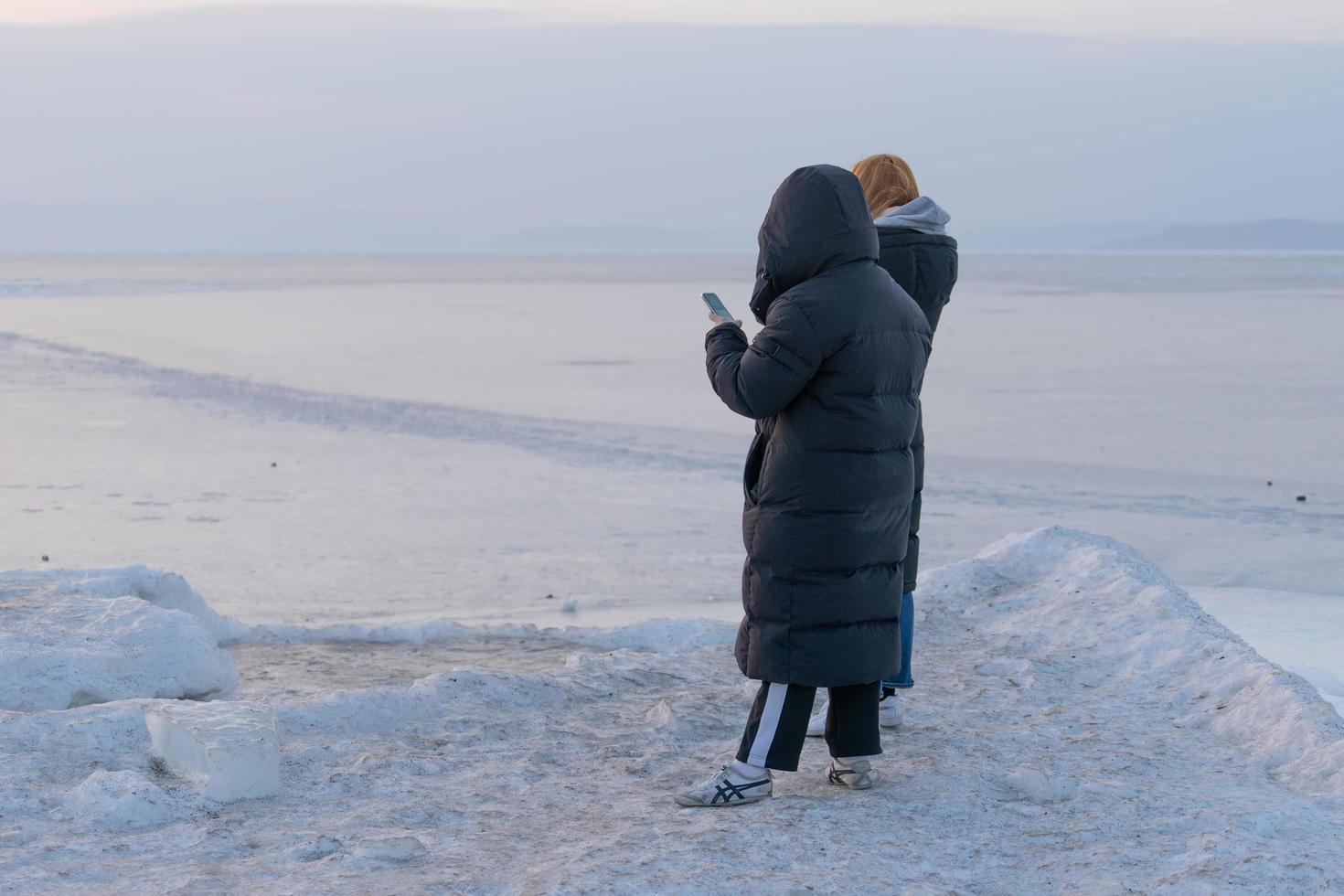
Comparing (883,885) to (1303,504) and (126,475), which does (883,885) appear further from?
(126,475)

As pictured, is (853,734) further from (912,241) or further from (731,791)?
(912,241)

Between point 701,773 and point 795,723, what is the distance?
60 cm

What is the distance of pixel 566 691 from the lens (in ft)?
15.8

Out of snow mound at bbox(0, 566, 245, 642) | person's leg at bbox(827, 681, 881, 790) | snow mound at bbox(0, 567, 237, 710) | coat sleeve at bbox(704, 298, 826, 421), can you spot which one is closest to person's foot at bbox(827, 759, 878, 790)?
person's leg at bbox(827, 681, 881, 790)

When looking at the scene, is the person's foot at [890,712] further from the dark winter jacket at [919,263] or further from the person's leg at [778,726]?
the person's leg at [778,726]

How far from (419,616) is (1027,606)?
9.31 feet

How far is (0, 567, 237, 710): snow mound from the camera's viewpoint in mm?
4477

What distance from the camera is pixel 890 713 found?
4301mm

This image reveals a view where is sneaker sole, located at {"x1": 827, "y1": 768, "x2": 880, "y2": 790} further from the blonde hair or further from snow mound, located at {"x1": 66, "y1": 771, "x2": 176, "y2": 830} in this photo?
snow mound, located at {"x1": 66, "y1": 771, "x2": 176, "y2": 830}

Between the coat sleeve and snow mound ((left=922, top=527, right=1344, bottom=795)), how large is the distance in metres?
1.35

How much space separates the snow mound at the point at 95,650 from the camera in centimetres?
448

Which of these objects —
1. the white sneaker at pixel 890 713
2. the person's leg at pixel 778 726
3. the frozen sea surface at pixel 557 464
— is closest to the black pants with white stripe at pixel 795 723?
the person's leg at pixel 778 726

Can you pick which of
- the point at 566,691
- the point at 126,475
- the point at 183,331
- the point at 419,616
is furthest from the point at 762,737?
the point at 183,331

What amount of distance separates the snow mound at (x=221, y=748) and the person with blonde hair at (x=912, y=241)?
1.47 metres
